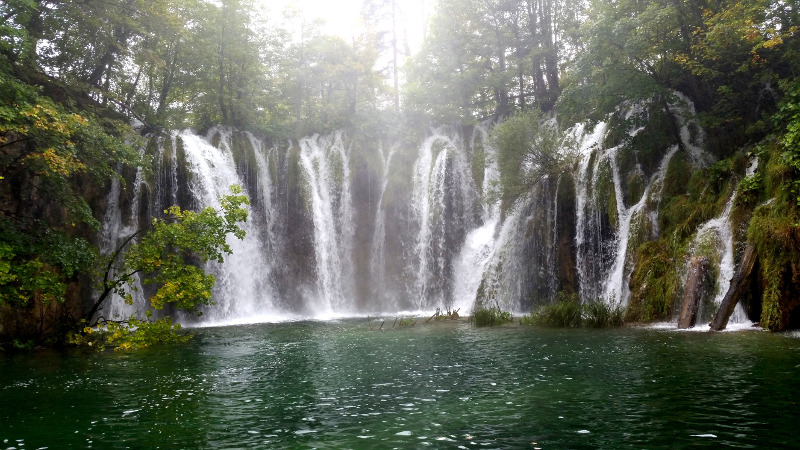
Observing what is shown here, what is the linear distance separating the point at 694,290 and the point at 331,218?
21339 mm

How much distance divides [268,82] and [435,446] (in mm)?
36189

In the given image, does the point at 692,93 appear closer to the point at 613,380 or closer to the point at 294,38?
the point at 613,380

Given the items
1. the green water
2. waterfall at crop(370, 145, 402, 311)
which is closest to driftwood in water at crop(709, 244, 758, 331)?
the green water

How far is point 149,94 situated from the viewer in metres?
34.8

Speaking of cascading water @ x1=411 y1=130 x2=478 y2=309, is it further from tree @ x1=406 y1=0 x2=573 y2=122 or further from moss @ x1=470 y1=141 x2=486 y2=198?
tree @ x1=406 y1=0 x2=573 y2=122

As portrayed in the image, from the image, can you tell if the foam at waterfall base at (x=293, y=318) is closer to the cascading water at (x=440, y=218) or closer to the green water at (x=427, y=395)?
the cascading water at (x=440, y=218)

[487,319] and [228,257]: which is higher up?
[228,257]

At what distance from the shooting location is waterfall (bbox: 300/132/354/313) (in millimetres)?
31594

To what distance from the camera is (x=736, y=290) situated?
48.2 ft

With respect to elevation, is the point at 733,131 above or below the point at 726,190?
above

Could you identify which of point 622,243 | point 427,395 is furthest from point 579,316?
point 427,395

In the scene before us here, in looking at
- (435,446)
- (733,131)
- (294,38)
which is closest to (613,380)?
(435,446)

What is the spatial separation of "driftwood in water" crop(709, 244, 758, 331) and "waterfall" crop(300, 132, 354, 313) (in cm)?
2049

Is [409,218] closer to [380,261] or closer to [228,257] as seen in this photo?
[380,261]
